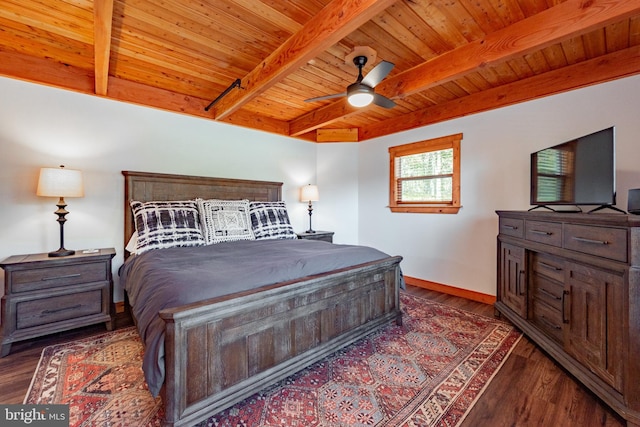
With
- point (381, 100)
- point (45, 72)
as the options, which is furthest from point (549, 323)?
point (45, 72)

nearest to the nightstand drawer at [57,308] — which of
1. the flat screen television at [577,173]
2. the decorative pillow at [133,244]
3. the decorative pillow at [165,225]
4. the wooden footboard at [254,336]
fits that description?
the decorative pillow at [133,244]

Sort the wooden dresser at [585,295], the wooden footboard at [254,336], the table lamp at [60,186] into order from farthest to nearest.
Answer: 1. the table lamp at [60,186]
2. the wooden dresser at [585,295]
3. the wooden footboard at [254,336]

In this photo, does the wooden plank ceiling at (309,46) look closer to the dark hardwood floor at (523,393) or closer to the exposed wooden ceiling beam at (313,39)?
the exposed wooden ceiling beam at (313,39)

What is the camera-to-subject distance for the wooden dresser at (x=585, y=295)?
4.73 feet

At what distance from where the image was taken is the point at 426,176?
13.2 feet

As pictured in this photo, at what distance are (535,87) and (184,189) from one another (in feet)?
13.8

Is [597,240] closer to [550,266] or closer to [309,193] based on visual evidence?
[550,266]

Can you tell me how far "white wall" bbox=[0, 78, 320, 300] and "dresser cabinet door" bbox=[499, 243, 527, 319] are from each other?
3.46m

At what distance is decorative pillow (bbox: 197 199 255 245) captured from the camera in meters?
3.03

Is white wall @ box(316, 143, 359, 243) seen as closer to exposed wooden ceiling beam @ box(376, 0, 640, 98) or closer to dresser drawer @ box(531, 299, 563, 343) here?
exposed wooden ceiling beam @ box(376, 0, 640, 98)

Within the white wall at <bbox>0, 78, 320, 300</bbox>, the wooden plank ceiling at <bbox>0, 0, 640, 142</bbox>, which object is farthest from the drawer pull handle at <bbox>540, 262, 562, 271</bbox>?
the white wall at <bbox>0, 78, 320, 300</bbox>

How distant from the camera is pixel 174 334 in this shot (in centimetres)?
131

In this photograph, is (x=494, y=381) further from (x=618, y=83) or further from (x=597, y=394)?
(x=618, y=83)

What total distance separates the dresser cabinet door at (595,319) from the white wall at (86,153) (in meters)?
3.77
